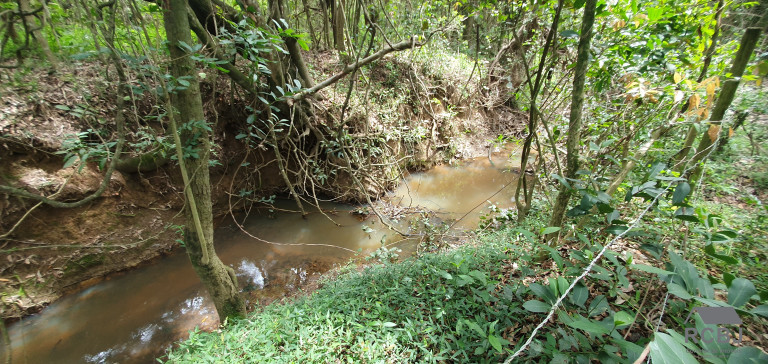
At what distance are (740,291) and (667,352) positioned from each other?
0.59 meters

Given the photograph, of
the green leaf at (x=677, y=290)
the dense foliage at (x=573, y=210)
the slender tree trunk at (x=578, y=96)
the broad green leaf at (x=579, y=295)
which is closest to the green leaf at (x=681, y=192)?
the dense foliage at (x=573, y=210)

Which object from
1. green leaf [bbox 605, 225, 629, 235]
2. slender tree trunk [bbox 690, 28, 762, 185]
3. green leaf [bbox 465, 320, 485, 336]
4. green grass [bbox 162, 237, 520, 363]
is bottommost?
green grass [bbox 162, 237, 520, 363]

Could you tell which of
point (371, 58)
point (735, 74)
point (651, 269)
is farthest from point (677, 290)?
point (371, 58)

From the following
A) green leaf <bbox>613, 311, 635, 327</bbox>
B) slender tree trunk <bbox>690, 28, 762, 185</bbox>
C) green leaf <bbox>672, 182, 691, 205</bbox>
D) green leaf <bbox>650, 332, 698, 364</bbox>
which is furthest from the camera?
slender tree trunk <bbox>690, 28, 762, 185</bbox>

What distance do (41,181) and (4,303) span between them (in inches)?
56.7

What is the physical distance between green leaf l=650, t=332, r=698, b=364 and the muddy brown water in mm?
2779

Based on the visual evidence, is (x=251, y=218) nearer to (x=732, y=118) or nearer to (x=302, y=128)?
(x=302, y=128)

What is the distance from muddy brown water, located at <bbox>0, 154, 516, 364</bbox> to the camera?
3.02 metres

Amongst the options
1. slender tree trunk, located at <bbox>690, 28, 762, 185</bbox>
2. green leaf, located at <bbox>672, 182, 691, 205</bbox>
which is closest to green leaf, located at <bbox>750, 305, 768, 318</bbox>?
green leaf, located at <bbox>672, 182, 691, 205</bbox>

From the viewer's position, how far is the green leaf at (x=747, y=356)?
71 cm

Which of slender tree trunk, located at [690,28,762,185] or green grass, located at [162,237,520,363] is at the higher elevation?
slender tree trunk, located at [690,28,762,185]

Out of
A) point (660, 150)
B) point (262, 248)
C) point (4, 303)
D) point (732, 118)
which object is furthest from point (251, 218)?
point (732, 118)

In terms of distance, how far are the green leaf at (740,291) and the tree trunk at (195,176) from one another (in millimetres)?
2870

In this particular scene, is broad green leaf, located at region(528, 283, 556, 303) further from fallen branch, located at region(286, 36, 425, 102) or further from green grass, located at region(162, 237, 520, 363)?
fallen branch, located at region(286, 36, 425, 102)
